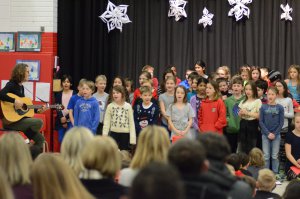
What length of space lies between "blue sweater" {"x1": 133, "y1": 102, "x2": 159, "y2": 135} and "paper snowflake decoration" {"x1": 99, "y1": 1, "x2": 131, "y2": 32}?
345 cm

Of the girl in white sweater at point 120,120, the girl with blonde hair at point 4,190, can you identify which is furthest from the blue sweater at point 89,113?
the girl with blonde hair at point 4,190

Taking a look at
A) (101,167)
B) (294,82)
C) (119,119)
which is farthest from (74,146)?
(294,82)

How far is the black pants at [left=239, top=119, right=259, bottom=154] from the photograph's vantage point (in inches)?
320

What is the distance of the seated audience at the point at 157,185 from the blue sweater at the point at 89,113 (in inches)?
238

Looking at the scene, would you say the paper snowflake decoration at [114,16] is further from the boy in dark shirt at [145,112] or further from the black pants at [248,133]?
the black pants at [248,133]

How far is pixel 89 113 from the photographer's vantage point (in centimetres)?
798

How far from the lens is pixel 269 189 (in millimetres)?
4676

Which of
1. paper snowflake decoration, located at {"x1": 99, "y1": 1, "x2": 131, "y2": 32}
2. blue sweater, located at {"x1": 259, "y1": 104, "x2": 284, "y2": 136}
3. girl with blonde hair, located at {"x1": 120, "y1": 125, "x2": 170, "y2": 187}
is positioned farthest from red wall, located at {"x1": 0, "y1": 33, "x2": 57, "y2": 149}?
girl with blonde hair, located at {"x1": 120, "y1": 125, "x2": 170, "y2": 187}

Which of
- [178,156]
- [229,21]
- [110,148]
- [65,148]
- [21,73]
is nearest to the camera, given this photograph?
[178,156]

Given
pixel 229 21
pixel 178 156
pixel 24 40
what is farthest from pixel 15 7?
pixel 178 156

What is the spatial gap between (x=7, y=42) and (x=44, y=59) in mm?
830

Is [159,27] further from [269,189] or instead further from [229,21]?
[269,189]

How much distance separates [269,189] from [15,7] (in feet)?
21.9

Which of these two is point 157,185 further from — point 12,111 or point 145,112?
point 12,111
